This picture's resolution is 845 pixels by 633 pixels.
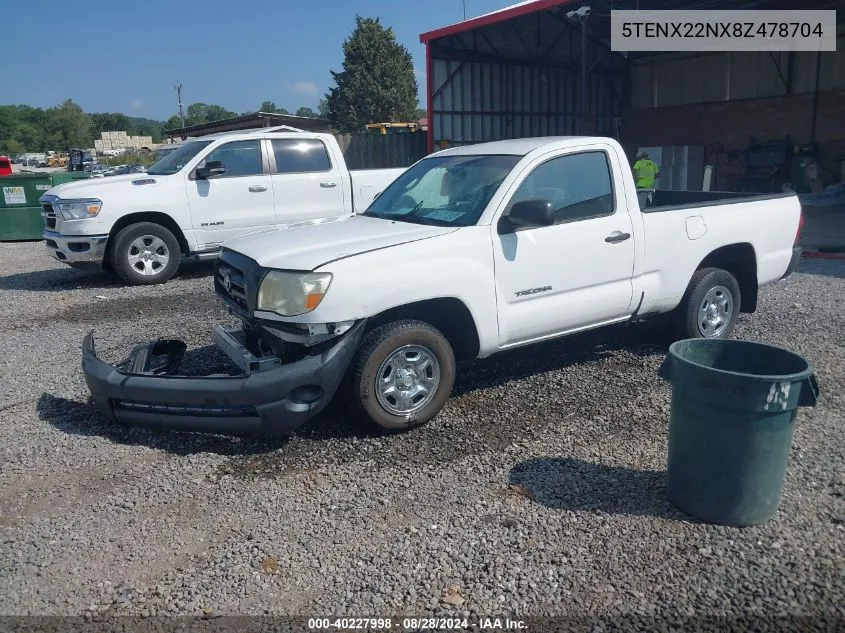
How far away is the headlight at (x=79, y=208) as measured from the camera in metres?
Answer: 9.27

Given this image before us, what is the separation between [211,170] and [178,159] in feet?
2.75

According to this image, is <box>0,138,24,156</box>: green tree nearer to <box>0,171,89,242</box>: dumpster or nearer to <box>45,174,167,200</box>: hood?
<box>0,171,89,242</box>: dumpster

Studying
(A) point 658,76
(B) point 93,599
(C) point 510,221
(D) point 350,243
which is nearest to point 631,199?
(C) point 510,221

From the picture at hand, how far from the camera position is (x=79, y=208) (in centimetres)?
928

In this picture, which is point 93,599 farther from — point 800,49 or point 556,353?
point 800,49

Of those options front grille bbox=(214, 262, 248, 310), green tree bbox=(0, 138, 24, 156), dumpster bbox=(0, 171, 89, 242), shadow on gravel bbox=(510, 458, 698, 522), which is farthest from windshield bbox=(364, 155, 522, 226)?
green tree bbox=(0, 138, 24, 156)

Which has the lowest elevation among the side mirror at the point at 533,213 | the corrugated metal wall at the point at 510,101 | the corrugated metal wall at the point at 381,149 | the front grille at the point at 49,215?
the front grille at the point at 49,215

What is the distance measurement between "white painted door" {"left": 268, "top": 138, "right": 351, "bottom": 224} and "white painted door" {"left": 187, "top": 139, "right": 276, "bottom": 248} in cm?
17

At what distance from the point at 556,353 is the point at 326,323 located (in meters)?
2.79

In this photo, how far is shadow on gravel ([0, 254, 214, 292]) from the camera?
10117 millimetres

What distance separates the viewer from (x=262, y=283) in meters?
4.36

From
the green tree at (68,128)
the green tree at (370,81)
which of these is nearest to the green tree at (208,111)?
the green tree at (68,128)

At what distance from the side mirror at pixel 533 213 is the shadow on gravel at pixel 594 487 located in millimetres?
1512

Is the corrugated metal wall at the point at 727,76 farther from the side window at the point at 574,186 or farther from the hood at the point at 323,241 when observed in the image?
the hood at the point at 323,241
